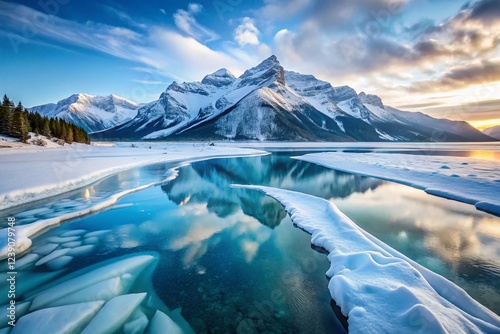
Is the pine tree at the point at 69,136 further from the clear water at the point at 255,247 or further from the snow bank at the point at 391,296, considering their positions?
the snow bank at the point at 391,296

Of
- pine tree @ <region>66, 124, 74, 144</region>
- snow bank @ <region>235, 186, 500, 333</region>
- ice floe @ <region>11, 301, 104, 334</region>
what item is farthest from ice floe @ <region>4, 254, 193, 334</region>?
pine tree @ <region>66, 124, 74, 144</region>

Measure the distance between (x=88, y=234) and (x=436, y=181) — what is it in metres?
25.7

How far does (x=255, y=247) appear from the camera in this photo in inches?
355

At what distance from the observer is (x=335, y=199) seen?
52.8ft

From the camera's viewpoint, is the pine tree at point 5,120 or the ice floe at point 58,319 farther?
the pine tree at point 5,120

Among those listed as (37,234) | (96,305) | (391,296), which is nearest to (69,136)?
(37,234)

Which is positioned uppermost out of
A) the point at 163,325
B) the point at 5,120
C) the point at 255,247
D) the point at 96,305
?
the point at 5,120

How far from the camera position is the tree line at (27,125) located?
44.4m

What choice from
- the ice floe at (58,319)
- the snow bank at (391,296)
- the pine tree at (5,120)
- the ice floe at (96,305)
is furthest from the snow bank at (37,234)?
the pine tree at (5,120)

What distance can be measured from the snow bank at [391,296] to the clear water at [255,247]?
0.52 meters

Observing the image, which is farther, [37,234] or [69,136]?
[69,136]

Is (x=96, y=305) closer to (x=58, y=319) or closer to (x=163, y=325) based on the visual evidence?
(x=58, y=319)

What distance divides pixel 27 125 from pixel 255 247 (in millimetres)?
60779

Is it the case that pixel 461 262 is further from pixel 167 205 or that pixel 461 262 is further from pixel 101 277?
pixel 167 205
